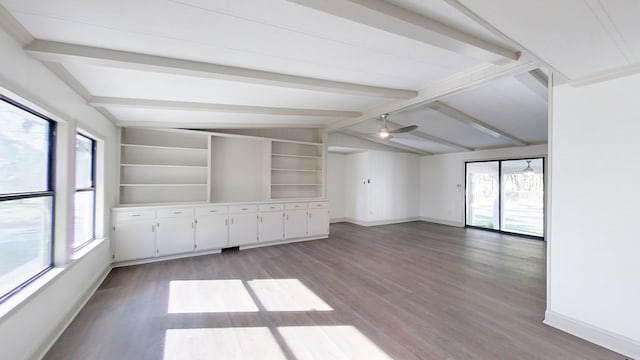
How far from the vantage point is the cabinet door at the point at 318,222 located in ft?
19.6

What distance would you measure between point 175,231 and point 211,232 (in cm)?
59

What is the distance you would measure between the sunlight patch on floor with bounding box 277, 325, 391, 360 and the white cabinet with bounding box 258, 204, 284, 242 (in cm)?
300

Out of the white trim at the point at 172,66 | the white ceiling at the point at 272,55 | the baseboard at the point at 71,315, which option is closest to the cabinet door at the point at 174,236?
the baseboard at the point at 71,315

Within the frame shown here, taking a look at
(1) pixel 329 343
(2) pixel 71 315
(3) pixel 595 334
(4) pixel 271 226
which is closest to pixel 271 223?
(4) pixel 271 226

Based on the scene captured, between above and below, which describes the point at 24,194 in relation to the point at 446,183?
below

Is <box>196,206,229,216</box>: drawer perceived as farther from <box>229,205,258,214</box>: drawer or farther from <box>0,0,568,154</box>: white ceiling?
<box>0,0,568,154</box>: white ceiling

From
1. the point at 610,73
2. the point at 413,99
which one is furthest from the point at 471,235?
the point at 610,73

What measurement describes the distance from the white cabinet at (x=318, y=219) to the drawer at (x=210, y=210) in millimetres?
1889

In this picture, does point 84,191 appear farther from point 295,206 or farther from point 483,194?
point 483,194

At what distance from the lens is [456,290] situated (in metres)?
3.28

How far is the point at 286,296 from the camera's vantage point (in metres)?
3.09

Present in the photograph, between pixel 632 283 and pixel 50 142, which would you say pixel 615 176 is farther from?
pixel 50 142

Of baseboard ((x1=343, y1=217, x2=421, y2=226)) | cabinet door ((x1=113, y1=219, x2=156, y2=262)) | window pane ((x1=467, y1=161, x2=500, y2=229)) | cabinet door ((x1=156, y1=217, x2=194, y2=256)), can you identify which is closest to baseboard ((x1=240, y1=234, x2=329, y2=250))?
cabinet door ((x1=156, y1=217, x2=194, y2=256))

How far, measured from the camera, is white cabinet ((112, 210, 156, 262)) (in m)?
4.04
